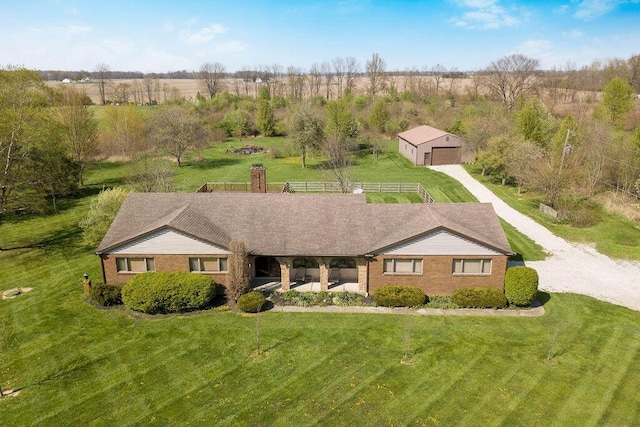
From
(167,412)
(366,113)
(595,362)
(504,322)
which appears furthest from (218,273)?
(366,113)

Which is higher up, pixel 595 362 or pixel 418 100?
pixel 418 100

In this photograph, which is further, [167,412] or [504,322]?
[504,322]

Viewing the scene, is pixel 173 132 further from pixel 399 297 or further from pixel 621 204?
pixel 621 204

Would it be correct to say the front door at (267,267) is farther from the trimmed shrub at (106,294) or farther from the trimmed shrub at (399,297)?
the trimmed shrub at (106,294)

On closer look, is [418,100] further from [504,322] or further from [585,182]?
[504,322]

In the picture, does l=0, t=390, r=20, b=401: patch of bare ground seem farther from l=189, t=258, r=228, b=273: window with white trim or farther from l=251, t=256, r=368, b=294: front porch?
l=251, t=256, r=368, b=294: front porch

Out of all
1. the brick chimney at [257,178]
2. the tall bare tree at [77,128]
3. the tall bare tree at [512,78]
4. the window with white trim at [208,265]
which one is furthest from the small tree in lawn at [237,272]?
the tall bare tree at [512,78]

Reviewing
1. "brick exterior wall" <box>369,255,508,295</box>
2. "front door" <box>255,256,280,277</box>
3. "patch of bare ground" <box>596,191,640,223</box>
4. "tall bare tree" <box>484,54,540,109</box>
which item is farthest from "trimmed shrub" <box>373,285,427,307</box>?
"tall bare tree" <box>484,54,540,109</box>
